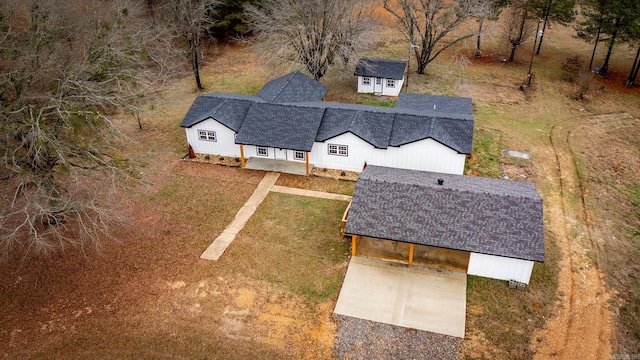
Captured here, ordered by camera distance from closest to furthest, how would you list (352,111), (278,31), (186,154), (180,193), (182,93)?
(180,193)
(352,111)
(186,154)
(278,31)
(182,93)

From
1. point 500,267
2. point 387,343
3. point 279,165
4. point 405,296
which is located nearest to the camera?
point 387,343

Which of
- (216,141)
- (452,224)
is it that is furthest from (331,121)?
(452,224)

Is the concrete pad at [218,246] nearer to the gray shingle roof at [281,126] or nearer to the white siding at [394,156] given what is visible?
the gray shingle roof at [281,126]

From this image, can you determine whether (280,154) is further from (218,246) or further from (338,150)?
(218,246)

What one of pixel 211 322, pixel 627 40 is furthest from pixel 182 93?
pixel 627 40

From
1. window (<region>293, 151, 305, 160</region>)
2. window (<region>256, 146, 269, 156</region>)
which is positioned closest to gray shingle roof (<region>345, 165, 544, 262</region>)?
window (<region>293, 151, 305, 160</region>)

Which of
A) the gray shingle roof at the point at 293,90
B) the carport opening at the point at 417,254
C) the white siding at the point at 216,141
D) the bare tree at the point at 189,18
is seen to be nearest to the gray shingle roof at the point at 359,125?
the gray shingle roof at the point at 293,90

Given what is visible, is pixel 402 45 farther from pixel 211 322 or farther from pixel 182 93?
pixel 211 322
